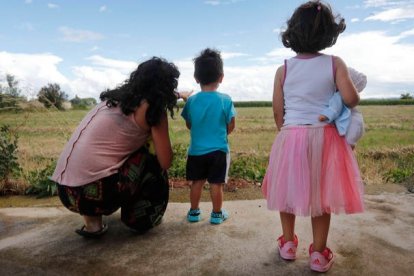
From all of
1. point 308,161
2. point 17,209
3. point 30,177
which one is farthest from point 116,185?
point 30,177

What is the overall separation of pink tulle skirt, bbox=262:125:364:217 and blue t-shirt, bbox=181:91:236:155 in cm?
91

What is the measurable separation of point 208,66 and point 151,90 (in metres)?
0.72

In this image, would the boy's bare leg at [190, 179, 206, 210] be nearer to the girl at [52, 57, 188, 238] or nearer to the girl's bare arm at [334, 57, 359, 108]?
the girl at [52, 57, 188, 238]

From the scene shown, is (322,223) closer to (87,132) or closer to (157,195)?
(157,195)

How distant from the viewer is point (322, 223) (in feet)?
8.61

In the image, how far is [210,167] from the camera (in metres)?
3.50

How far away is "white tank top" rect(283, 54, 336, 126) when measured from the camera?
258cm

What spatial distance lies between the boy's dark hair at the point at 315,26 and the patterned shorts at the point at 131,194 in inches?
54.4

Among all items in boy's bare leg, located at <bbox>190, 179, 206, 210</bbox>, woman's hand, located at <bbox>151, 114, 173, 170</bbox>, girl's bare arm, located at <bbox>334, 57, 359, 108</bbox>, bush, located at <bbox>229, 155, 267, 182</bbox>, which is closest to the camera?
girl's bare arm, located at <bbox>334, 57, 359, 108</bbox>

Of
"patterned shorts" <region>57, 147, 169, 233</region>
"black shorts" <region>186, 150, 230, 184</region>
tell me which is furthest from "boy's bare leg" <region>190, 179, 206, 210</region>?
"patterned shorts" <region>57, 147, 169, 233</region>

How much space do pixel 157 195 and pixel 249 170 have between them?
7.96 ft

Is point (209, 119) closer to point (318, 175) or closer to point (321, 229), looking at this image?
point (318, 175)

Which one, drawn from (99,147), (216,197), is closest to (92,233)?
(99,147)

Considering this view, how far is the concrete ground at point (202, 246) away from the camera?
2.64m
